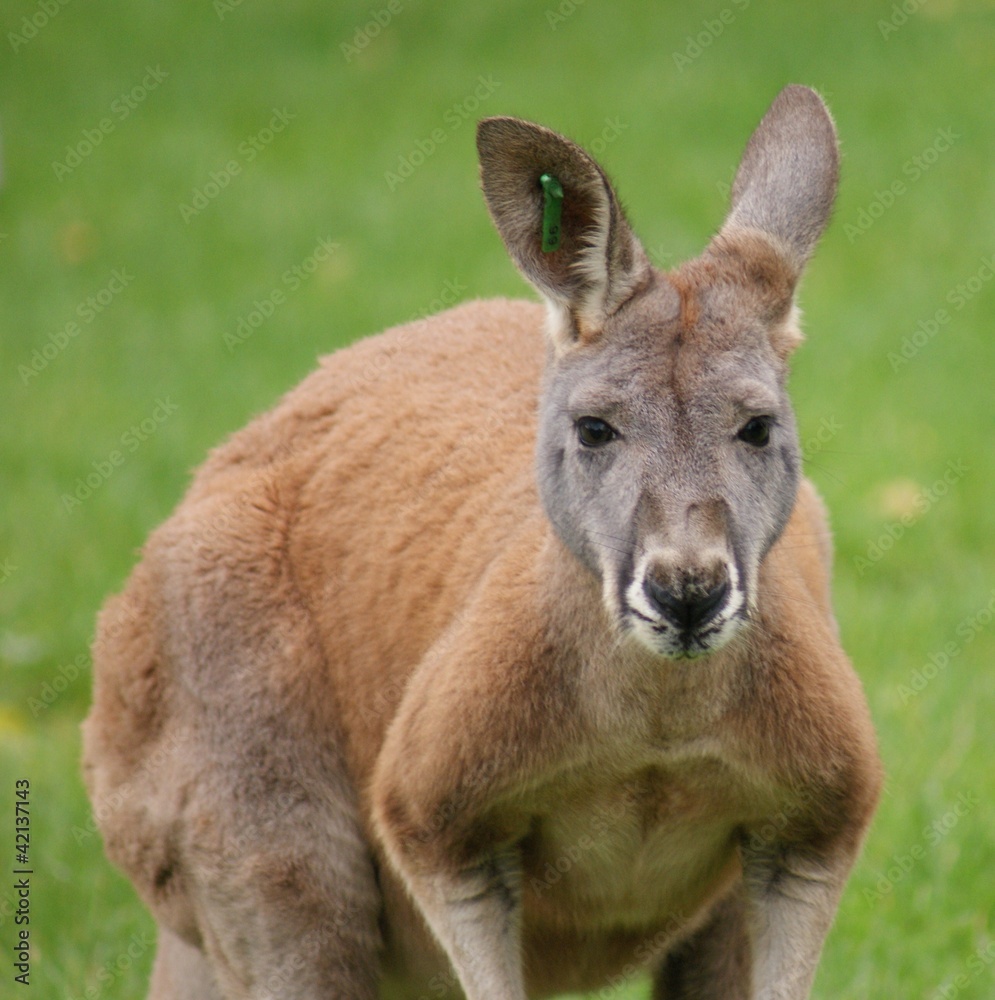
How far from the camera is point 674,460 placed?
348cm

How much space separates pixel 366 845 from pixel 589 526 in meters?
1.26

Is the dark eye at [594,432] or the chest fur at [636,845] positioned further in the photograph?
the chest fur at [636,845]

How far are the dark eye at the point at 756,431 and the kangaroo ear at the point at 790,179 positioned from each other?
435 mm

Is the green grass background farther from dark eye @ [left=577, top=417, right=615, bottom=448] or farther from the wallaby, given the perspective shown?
dark eye @ [left=577, top=417, right=615, bottom=448]

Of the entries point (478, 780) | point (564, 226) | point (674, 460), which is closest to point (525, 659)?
point (478, 780)

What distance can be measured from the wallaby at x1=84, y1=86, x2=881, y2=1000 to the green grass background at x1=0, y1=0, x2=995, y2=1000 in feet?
4.00

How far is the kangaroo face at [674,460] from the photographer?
10.8ft

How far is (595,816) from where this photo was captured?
381cm

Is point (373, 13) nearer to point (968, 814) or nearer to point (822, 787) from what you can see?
point (968, 814)

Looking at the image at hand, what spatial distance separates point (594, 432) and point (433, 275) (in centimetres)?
693

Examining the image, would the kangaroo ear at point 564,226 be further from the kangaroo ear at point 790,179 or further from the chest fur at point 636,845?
the chest fur at point 636,845

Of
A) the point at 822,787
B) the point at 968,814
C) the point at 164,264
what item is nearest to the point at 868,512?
the point at 968,814

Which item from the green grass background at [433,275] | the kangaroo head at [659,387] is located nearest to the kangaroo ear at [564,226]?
the kangaroo head at [659,387]

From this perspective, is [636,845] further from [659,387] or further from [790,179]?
[790,179]
